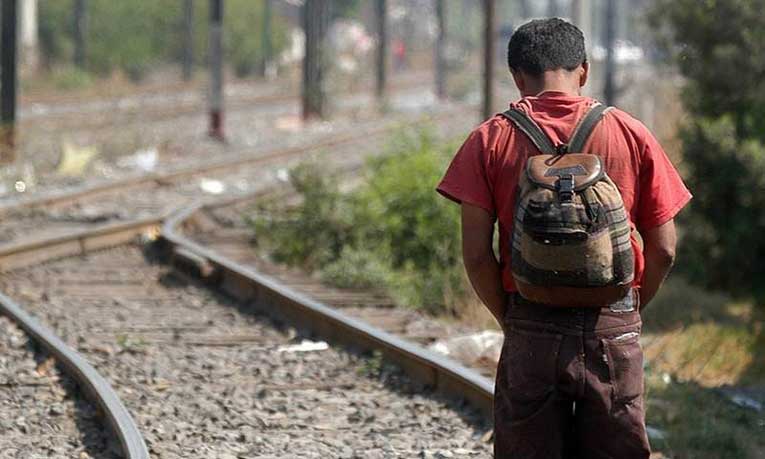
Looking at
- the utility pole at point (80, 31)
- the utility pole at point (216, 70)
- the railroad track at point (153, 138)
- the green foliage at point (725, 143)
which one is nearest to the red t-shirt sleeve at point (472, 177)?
the green foliage at point (725, 143)

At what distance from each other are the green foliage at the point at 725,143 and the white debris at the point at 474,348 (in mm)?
6257

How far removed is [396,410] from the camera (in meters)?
7.76

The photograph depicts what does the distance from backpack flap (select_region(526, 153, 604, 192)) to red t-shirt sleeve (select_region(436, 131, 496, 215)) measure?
0.18 metres

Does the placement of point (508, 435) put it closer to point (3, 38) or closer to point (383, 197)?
point (383, 197)

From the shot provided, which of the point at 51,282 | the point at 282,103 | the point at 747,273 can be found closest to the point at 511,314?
the point at 51,282

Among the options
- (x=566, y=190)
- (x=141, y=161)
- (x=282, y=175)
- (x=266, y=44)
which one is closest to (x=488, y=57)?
(x=282, y=175)

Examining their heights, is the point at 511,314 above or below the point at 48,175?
above

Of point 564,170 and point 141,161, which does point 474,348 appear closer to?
point 564,170

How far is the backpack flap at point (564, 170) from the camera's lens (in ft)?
13.8

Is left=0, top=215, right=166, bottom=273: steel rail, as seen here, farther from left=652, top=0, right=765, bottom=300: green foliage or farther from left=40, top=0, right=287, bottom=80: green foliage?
left=40, top=0, right=287, bottom=80: green foliage

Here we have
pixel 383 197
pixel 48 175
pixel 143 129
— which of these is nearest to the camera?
pixel 383 197

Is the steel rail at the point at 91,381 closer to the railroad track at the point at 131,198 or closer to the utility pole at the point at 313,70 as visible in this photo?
the railroad track at the point at 131,198

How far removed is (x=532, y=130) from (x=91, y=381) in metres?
3.90

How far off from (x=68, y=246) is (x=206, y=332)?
337cm
